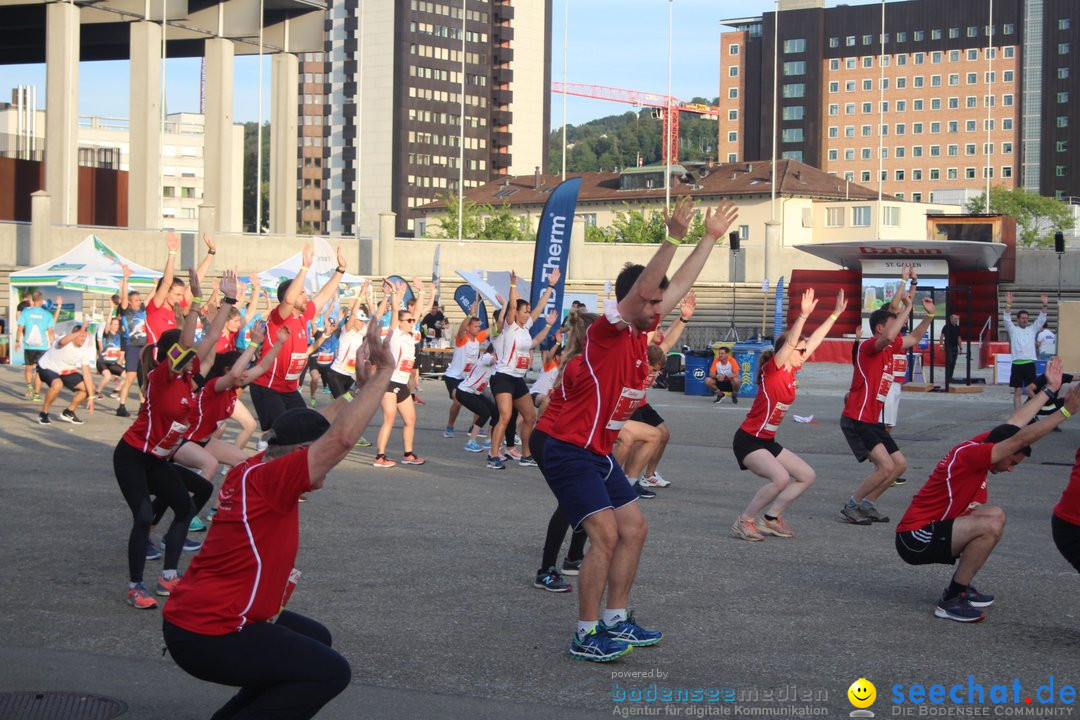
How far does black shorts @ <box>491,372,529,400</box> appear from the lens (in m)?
13.7

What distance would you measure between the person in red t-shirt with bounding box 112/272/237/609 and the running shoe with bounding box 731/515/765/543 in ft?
13.8

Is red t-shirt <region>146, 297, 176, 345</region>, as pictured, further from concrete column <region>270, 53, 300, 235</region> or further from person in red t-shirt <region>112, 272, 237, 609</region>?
concrete column <region>270, 53, 300, 235</region>

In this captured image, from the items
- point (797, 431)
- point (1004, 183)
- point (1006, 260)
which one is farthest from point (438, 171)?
point (797, 431)

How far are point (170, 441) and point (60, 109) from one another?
43496 millimetres

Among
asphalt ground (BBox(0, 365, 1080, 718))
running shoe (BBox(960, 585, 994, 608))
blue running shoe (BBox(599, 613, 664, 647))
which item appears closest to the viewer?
asphalt ground (BBox(0, 365, 1080, 718))

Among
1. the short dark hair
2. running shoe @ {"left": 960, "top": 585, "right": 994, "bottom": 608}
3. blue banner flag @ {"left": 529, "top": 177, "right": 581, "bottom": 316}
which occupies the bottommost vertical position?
running shoe @ {"left": 960, "top": 585, "right": 994, "bottom": 608}

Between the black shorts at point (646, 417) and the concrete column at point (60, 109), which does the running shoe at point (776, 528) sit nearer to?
the black shorts at point (646, 417)

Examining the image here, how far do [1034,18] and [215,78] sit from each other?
92.9 m

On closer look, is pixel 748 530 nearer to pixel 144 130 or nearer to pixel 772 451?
pixel 772 451

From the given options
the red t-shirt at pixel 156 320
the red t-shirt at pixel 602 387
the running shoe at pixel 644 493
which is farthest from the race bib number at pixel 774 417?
the red t-shirt at pixel 156 320

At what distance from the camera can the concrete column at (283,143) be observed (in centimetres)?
5216

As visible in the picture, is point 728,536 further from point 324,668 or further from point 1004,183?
point 1004,183

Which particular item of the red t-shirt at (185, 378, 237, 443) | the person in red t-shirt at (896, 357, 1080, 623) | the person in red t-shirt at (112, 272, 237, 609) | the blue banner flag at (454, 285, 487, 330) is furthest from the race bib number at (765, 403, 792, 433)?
the blue banner flag at (454, 285, 487, 330)

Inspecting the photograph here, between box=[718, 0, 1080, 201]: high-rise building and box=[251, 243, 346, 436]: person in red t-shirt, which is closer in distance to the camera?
box=[251, 243, 346, 436]: person in red t-shirt
